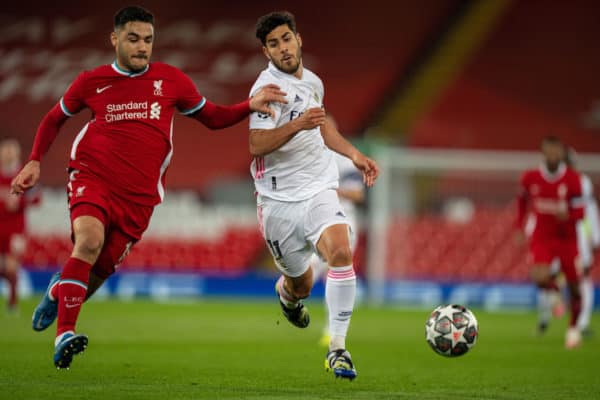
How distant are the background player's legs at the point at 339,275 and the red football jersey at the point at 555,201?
5429 mm

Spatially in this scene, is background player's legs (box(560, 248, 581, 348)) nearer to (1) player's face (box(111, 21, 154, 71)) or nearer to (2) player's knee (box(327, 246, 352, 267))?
(2) player's knee (box(327, 246, 352, 267))

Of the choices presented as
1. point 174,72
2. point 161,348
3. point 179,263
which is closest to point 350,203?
point 161,348

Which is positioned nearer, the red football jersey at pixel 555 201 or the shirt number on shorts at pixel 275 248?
the shirt number on shorts at pixel 275 248

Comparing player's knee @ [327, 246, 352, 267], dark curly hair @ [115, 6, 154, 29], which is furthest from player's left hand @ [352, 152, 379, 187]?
dark curly hair @ [115, 6, 154, 29]

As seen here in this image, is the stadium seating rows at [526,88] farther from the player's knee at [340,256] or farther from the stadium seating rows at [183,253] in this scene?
the player's knee at [340,256]

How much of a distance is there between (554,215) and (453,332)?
15.3ft

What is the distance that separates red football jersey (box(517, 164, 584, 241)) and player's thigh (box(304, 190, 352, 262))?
5253mm

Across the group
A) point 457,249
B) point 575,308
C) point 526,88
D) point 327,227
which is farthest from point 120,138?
point 526,88

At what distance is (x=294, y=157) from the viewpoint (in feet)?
23.6

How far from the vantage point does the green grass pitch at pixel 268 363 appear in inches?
253

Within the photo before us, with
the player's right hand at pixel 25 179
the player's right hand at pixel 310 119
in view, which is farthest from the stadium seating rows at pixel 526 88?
the player's right hand at pixel 25 179

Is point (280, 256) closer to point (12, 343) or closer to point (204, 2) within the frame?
point (12, 343)

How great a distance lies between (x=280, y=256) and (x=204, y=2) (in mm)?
19946

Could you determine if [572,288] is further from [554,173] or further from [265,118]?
[265,118]
